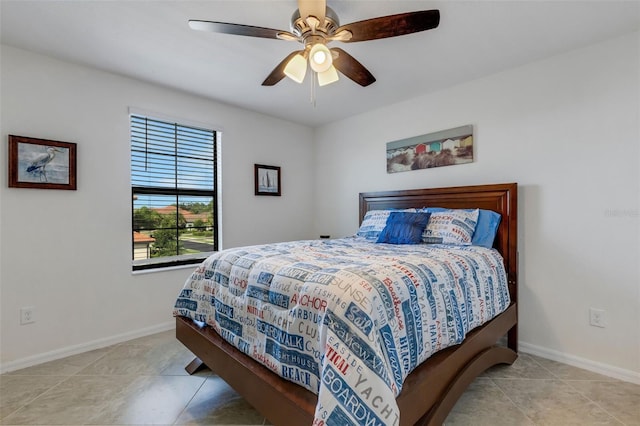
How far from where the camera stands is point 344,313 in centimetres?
111

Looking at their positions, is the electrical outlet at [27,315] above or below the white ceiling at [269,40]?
below

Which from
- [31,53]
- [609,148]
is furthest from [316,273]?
[31,53]

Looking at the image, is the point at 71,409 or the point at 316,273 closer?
the point at 316,273

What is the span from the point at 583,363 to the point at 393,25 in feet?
8.76

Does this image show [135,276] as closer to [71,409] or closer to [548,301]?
[71,409]

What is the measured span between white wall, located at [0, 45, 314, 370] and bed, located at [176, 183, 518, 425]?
1066 millimetres

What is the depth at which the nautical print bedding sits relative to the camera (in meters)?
1.03

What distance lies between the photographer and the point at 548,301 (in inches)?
93.6

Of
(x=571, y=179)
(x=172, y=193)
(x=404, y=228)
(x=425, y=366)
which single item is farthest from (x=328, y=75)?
(x=172, y=193)

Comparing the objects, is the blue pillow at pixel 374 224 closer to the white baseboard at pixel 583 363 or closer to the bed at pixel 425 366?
the bed at pixel 425 366

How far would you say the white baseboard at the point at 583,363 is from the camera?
6.64 ft

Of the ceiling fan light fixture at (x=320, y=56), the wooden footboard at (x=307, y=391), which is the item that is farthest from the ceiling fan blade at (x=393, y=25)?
the wooden footboard at (x=307, y=391)

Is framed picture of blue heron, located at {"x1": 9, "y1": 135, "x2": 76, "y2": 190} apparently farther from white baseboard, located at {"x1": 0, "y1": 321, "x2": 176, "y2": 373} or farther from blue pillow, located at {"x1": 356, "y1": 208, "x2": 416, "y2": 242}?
blue pillow, located at {"x1": 356, "y1": 208, "x2": 416, "y2": 242}

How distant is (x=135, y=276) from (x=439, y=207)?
292 cm
